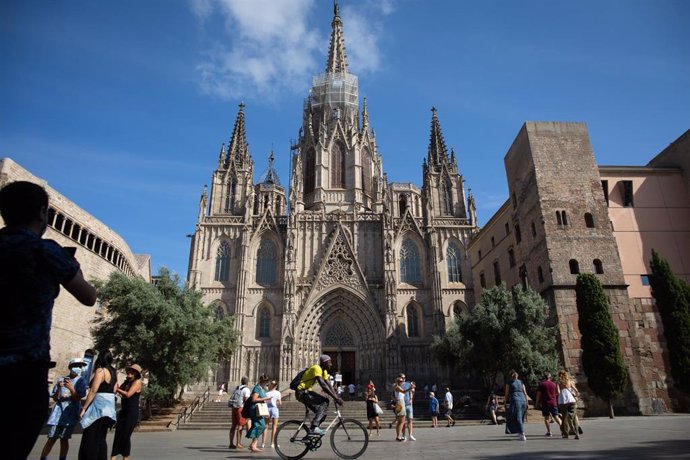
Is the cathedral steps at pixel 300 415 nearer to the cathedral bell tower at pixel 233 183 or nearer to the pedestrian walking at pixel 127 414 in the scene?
the pedestrian walking at pixel 127 414

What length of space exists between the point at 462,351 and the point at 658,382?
8.88 metres

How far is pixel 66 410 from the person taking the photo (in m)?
7.53

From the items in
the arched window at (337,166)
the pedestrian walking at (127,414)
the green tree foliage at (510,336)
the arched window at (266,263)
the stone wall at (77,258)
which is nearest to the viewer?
the pedestrian walking at (127,414)

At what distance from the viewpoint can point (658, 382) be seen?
21172 millimetres

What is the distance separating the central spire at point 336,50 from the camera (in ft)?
180

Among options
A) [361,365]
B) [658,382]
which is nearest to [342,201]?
[361,365]

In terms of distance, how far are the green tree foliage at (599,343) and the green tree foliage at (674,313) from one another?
287 cm

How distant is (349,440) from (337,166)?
38859 millimetres

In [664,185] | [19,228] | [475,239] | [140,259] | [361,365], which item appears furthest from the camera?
[140,259]

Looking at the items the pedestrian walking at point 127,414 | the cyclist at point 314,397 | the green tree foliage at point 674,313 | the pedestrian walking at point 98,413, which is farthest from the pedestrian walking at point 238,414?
the green tree foliage at point 674,313

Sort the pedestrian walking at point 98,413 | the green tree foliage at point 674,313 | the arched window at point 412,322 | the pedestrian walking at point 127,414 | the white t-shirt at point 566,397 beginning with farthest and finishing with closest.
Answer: the arched window at point 412,322 < the green tree foliage at point 674,313 < the white t-shirt at point 566,397 < the pedestrian walking at point 127,414 < the pedestrian walking at point 98,413

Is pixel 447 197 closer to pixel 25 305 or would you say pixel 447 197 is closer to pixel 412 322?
pixel 412 322

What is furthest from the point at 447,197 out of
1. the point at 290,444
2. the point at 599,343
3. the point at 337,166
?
the point at 290,444

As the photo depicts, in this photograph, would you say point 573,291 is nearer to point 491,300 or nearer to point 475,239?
point 491,300
